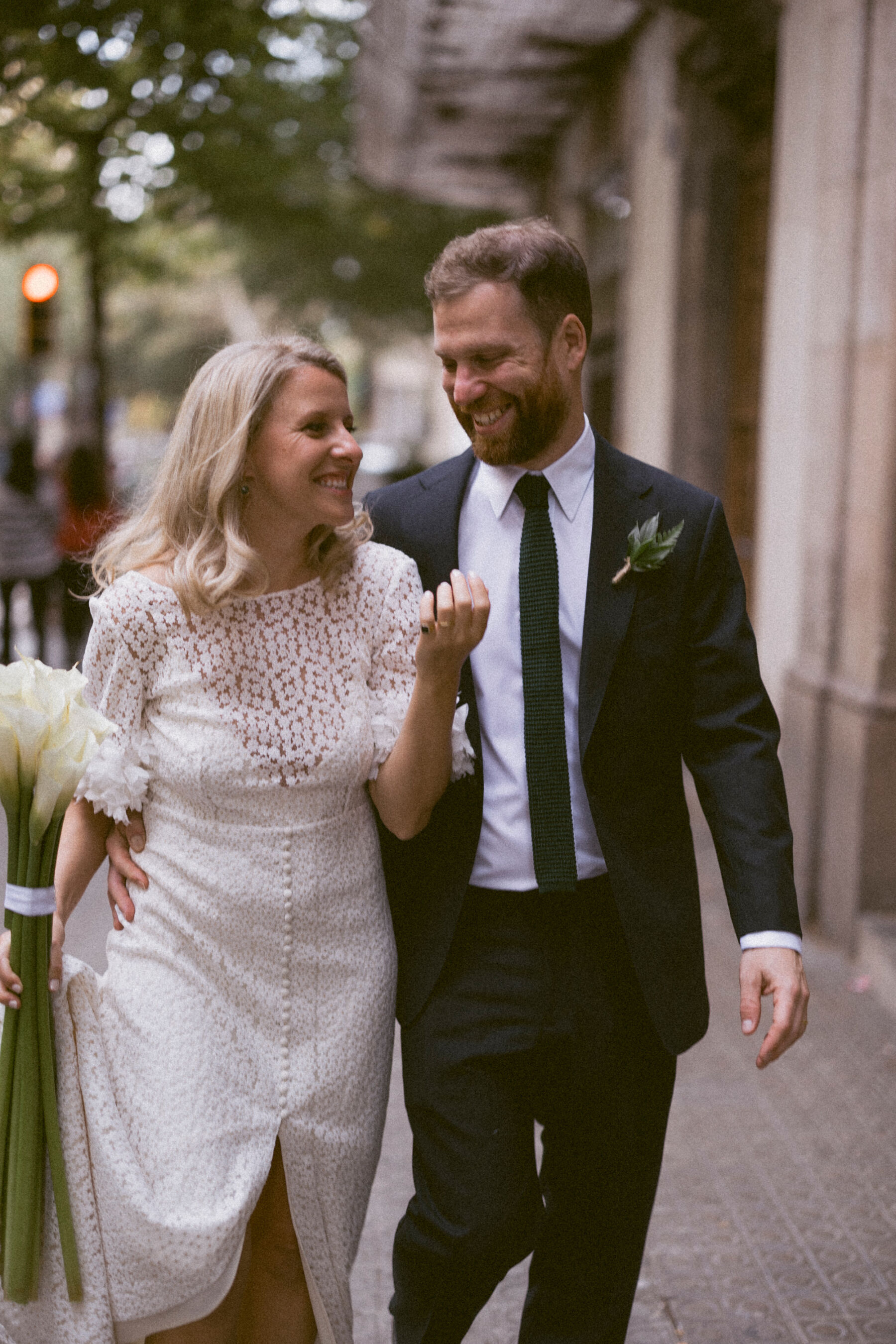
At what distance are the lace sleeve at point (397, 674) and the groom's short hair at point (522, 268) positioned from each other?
0.52 m

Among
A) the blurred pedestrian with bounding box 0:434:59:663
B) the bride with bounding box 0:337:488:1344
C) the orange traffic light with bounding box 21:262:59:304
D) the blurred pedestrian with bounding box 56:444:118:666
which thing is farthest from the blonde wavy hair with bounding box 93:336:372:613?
the orange traffic light with bounding box 21:262:59:304

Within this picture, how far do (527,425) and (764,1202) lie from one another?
2468mm

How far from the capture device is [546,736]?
275cm

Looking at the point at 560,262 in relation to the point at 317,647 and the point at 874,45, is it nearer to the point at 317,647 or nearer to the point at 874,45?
the point at 317,647

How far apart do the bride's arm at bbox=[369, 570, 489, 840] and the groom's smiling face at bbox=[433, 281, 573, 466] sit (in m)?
0.37

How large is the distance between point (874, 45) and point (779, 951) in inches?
180

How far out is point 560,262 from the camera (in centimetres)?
278

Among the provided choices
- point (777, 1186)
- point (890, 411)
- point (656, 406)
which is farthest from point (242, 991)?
point (656, 406)

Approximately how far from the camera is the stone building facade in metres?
6.02

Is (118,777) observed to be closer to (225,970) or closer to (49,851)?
(49,851)

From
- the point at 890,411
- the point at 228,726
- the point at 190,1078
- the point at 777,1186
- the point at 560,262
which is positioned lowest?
the point at 777,1186

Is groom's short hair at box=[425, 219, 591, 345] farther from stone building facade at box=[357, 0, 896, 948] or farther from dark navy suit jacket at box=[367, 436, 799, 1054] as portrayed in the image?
stone building facade at box=[357, 0, 896, 948]

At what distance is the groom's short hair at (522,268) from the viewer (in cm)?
273

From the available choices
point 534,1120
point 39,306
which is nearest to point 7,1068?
point 534,1120
